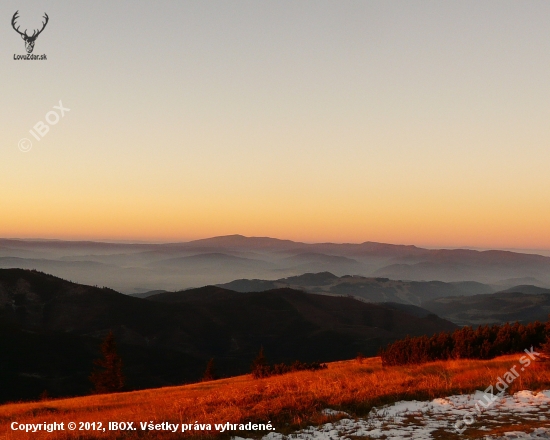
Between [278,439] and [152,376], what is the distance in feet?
478

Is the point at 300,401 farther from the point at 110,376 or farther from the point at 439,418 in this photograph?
the point at 110,376

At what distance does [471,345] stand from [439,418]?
19.8 metres

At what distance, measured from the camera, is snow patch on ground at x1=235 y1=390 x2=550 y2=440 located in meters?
8.98

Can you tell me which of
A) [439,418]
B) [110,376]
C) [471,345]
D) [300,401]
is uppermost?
[439,418]

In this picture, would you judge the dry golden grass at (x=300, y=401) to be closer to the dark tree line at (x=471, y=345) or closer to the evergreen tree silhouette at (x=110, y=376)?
the dark tree line at (x=471, y=345)

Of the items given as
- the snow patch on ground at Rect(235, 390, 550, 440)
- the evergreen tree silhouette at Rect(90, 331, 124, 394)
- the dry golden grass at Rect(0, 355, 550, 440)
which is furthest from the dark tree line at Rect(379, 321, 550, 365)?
the evergreen tree silhouette at Rect(90, 331, 124, 394)

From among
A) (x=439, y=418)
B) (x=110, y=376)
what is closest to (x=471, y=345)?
(x=439, y=418)

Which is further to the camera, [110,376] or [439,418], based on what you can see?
[110,376]

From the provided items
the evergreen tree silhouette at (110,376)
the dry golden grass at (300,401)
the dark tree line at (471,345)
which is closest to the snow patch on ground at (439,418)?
the dry golden grass at (300,401)

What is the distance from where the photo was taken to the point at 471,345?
88.8 feet

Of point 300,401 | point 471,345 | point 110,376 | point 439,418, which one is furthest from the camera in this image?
point 110,376

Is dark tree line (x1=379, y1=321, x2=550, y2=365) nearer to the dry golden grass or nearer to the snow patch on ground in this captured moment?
the dry golden grass

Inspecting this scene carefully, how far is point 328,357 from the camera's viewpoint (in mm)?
184250

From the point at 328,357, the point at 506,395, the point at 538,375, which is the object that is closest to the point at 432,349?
the point at 538,375
